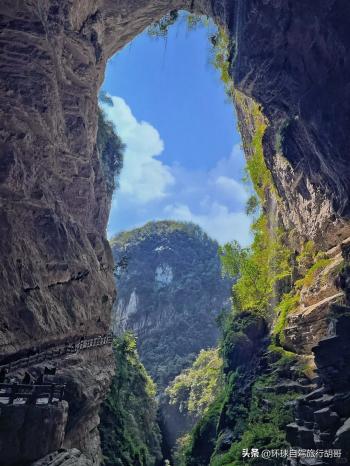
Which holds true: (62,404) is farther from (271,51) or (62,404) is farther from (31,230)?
(271,51)

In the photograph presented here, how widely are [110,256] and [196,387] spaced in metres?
40.9

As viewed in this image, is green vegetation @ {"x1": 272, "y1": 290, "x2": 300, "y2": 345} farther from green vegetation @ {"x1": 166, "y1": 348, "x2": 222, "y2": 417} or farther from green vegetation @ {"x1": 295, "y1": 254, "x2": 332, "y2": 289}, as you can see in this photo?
green vegetation @ {"x1": 166, "y1": 348, "x2": 222, "y2": 417}

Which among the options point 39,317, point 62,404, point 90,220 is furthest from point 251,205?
point 62,404

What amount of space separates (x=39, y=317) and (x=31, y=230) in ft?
16.1

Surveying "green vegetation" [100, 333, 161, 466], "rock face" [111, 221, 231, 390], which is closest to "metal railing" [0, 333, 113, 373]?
"green vegetation" [100, 333, 161, 466]

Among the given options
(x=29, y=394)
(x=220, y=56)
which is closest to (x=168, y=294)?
(x=220, y=56)

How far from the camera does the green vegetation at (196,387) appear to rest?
188 ft

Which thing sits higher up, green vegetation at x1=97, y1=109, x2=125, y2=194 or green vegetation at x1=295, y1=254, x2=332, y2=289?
green vegetation at x1=97, y1=109, x2=125, y2=194

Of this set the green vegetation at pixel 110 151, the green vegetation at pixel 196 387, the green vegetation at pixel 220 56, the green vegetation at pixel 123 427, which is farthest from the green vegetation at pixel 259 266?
the green vegetation at pixel 196 387

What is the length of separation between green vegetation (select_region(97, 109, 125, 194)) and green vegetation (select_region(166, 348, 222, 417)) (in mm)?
29670

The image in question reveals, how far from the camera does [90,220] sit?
93.6 ft

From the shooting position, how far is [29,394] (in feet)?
34.4

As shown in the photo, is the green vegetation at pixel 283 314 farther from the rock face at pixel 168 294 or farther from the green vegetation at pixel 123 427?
the rock face at pixel 168 294

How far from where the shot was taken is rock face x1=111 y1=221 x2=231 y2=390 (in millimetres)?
84938
